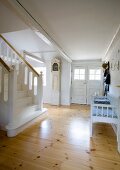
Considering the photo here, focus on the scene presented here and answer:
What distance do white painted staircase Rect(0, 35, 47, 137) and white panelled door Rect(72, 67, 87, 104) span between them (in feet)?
8.28

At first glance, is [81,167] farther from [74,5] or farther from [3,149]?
[74,5]

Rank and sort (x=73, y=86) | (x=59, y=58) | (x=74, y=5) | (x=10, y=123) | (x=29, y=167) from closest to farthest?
(x=29, y=167), (x=74, y=5), (x=10, y=123), (x=59, y=58), (x=73, y=86)

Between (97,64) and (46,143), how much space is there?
15.0 ft

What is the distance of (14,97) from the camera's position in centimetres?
264

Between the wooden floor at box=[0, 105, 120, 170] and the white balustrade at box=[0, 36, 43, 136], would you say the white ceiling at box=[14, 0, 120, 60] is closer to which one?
the white balustrade at box=[0, 36, 43, 136]

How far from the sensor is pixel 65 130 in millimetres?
2824

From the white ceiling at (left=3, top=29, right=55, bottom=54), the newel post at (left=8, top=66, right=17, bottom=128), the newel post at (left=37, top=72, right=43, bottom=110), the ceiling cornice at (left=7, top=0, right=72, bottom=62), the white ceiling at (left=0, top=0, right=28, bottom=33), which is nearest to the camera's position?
the ceiling cornice at (left=7, top=0, right=72, bottom=62)

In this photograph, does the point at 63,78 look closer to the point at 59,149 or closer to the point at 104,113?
the point at 104,113

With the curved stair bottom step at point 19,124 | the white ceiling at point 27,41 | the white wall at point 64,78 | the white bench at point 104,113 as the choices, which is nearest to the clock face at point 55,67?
the white wall at point 64,78

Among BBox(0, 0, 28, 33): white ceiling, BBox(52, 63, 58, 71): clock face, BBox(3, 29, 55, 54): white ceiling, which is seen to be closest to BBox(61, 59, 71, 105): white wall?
BBox(52, 63, 58, 71): clock face

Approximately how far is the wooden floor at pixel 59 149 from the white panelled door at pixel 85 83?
3.13m

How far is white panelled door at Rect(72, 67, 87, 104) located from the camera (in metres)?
6.07

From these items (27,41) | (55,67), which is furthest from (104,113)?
(27,41)

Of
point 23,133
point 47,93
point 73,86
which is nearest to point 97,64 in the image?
point 73,86
